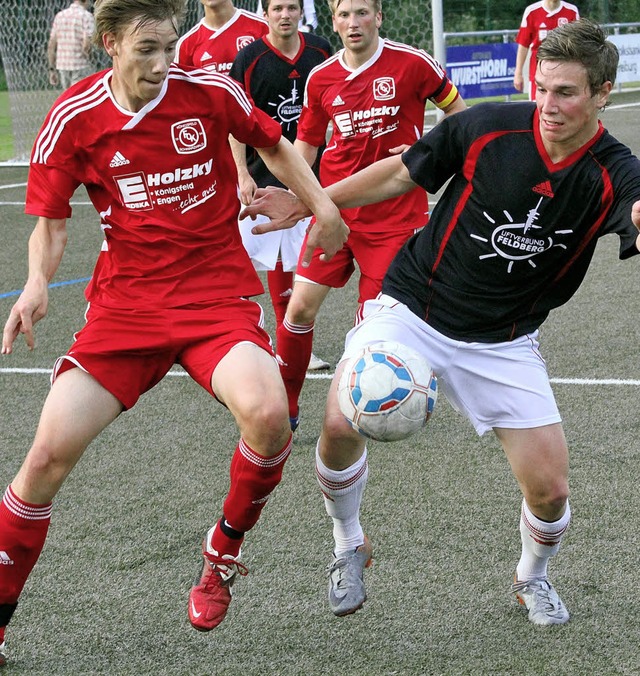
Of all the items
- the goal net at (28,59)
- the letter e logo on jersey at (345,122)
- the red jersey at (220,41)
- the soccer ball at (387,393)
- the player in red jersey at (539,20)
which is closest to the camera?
the soccer ball at (387,393)

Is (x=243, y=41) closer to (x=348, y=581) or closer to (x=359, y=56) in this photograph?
(x=359, y=56)

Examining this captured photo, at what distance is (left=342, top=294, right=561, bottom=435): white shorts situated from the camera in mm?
3627

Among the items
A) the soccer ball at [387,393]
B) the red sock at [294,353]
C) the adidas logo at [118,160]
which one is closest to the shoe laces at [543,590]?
→ the soccer ball at [387,393]

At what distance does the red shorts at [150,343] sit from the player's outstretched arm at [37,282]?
17cm

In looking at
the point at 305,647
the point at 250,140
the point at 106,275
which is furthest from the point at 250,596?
the point at 250,140

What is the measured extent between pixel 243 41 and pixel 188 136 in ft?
11.3

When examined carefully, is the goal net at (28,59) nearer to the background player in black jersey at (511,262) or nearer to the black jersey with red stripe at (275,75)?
the black jersey with red stripe at (275,75)

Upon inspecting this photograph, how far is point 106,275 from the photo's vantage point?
12.5 feet

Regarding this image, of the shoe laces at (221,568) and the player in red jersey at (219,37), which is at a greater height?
the player in red jersey at (219,37)

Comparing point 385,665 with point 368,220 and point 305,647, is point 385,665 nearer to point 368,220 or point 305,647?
point 305,647

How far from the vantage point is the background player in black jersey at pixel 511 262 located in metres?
3.48

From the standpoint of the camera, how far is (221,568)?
11.7ft

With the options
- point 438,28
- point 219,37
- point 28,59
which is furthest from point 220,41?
point 28,59

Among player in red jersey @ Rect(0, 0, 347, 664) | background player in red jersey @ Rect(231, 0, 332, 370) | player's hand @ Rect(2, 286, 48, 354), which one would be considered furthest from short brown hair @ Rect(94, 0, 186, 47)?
background player in red jersey @ Rect(231, 0, 332, 370)
